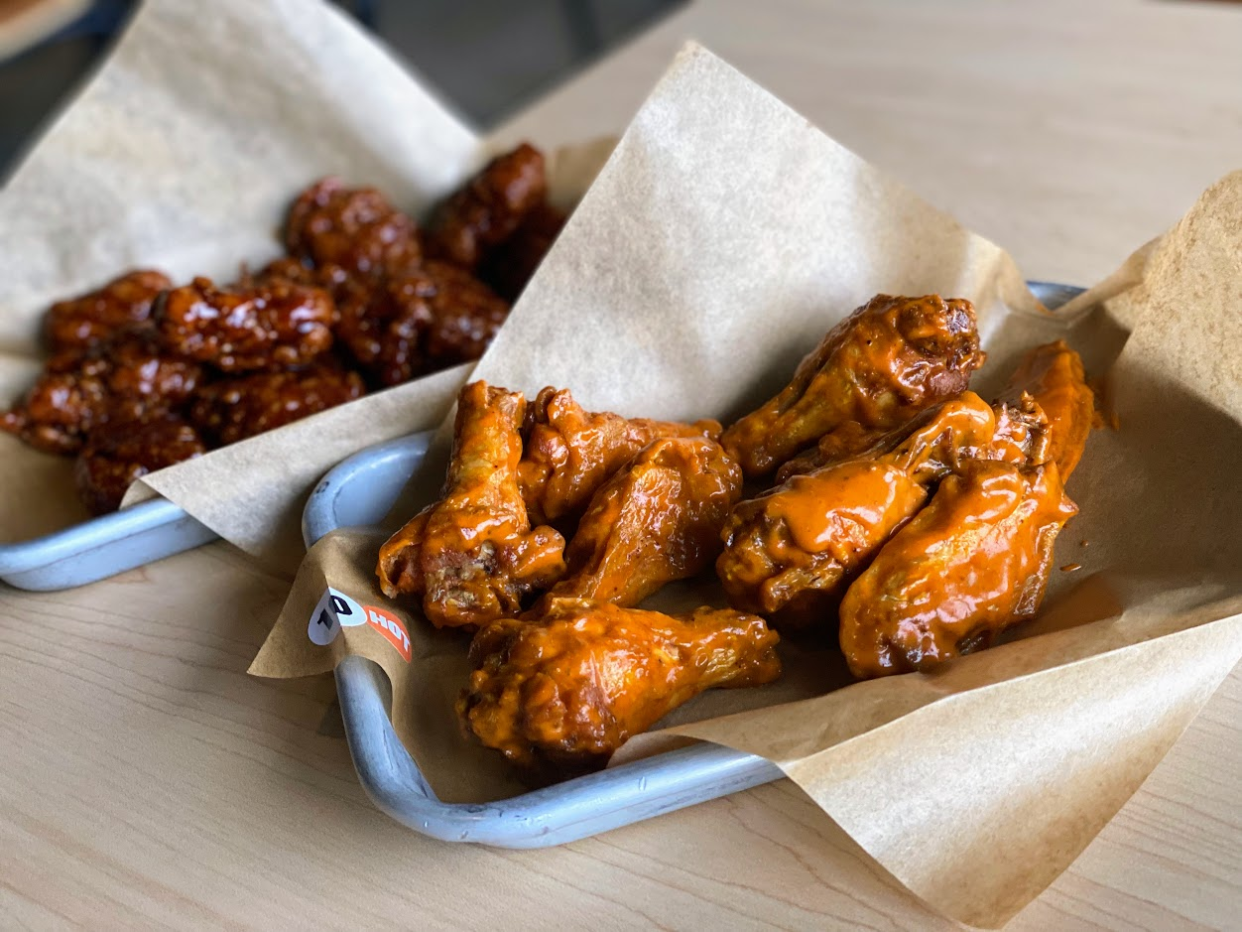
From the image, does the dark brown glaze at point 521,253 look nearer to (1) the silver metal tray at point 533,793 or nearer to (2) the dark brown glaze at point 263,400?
(2) the dark brown glaze at point 263,400

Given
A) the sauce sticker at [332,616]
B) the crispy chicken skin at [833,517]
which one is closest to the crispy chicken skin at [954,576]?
the crispy chicken skin at [833,517]

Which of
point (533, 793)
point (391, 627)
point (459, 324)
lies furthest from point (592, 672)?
point (459, 324)

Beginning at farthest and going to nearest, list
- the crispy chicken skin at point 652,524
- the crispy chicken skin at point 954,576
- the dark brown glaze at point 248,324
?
the dark brown glaze at point 248,324
the crispy chicken skin at point 652,524
the crispy chicken skin at point 954,576

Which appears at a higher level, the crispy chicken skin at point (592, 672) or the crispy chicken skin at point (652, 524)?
the crispy chicken skin at point (652, 524)

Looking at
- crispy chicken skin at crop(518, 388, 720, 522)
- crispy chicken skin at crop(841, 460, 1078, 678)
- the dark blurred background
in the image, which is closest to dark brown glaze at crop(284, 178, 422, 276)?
crispy chicken skin at crop(518, 388, 720, 522)

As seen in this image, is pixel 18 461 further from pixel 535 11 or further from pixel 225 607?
pixel 535 11

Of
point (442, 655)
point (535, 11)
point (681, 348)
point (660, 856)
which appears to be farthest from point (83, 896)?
point (535, 11)

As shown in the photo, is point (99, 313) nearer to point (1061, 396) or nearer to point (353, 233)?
point (353, 233)

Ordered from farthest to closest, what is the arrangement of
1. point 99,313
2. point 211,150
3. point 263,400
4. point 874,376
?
point 211,150 < point 99,313 < point 263,400 < point 874,376
